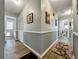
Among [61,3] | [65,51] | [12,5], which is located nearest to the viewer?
[65,51]

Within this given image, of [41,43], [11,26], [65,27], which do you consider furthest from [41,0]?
[65,27]

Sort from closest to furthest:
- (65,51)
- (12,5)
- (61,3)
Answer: (65,51), (61,3), (12,5)

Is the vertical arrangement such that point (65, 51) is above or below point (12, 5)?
below

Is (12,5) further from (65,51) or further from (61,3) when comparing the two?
(65,51)

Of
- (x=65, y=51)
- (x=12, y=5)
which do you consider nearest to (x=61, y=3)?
(x=65, y=51)

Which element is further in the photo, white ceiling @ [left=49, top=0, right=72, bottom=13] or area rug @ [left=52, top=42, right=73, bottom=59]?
white ceiling @ [left=49, top=0, right=72, bottom=13]

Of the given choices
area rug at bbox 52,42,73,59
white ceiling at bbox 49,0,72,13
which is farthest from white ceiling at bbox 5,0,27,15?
area rug at bbox 52,42,73,59

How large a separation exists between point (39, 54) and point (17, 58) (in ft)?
2.67

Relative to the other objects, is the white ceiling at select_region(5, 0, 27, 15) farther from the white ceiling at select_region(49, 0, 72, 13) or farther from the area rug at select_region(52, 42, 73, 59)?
the area rug at select_region(52, 42, 73, 59)

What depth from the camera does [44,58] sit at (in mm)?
3207

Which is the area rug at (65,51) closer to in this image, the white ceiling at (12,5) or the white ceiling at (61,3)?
the white ceiling at (61,3)

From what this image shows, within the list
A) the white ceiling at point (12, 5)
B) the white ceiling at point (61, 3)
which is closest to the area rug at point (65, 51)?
the white ceiling at point (61, 3)

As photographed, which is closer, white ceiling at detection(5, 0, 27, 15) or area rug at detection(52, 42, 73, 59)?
area rug at detection(52, 42, 73, 59)

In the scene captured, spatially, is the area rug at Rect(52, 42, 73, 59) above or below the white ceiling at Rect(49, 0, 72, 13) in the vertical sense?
below
